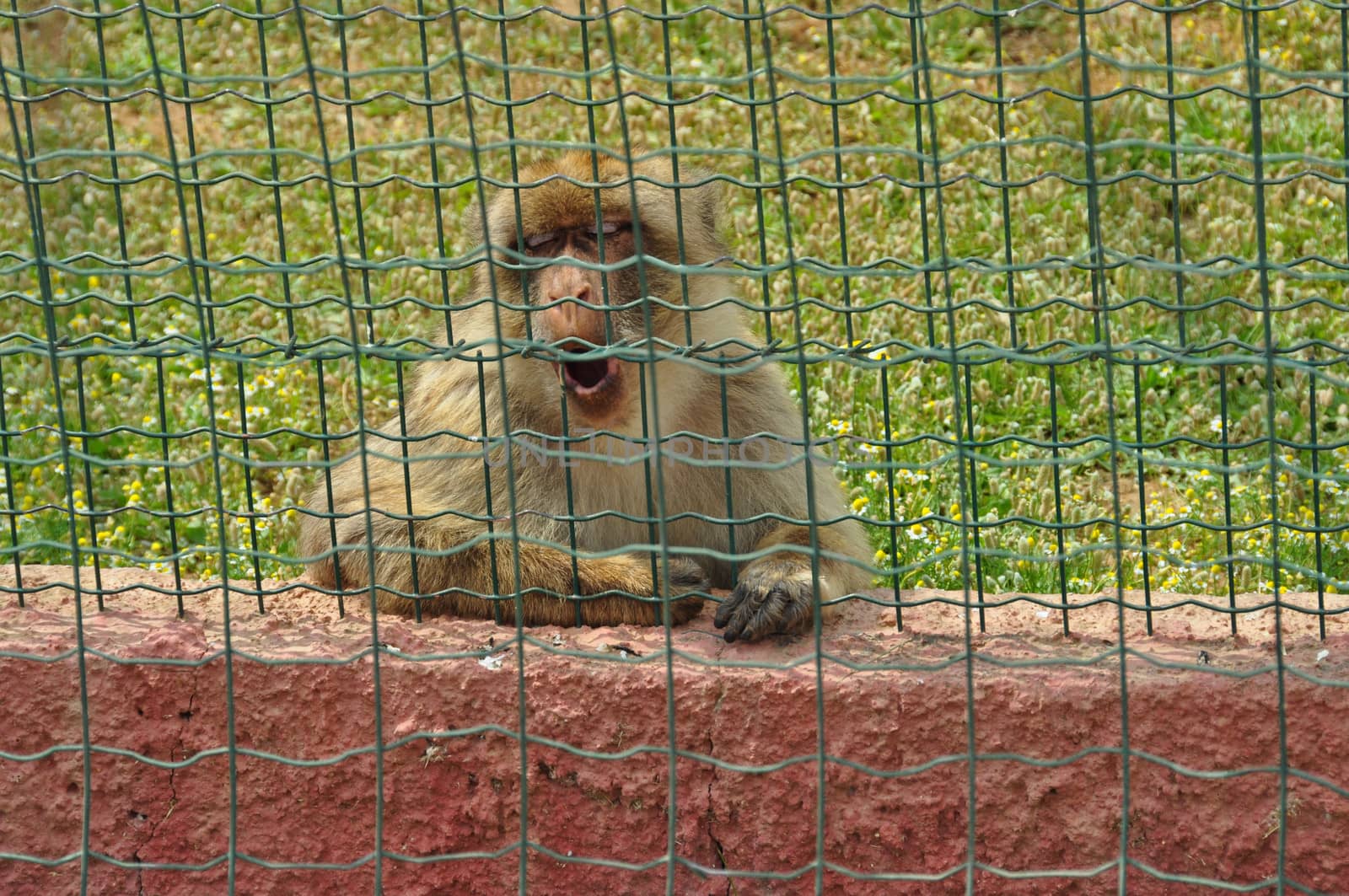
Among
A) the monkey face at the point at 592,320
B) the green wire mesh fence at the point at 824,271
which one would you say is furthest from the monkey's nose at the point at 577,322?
the green wire mesh fence at the point at 824,271

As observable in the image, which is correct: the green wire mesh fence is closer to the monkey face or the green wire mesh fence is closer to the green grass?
the green grass

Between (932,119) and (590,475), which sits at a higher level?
(932,119)

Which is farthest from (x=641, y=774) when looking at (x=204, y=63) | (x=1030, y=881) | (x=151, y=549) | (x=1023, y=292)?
(x=204, y=63)

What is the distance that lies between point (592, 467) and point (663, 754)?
103 cm

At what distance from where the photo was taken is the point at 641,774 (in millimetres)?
3439

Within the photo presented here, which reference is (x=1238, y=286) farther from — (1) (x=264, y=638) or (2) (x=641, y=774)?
(1) (x=264, y=638)

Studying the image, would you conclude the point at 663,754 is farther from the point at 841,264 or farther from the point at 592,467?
the point at 841,264

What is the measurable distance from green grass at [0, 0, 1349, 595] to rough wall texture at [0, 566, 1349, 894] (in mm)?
343

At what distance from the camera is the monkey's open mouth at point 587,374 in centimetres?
365

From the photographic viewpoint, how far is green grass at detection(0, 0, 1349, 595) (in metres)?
4.28

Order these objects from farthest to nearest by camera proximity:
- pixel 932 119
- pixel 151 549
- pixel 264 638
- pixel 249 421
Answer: pixel 249 421 → pixel 151 549 → pixel 264 638 → pixel 932 119

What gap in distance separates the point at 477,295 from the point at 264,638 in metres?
1.22

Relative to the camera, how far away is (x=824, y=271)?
2.78 meters

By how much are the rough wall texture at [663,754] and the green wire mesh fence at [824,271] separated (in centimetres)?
20
